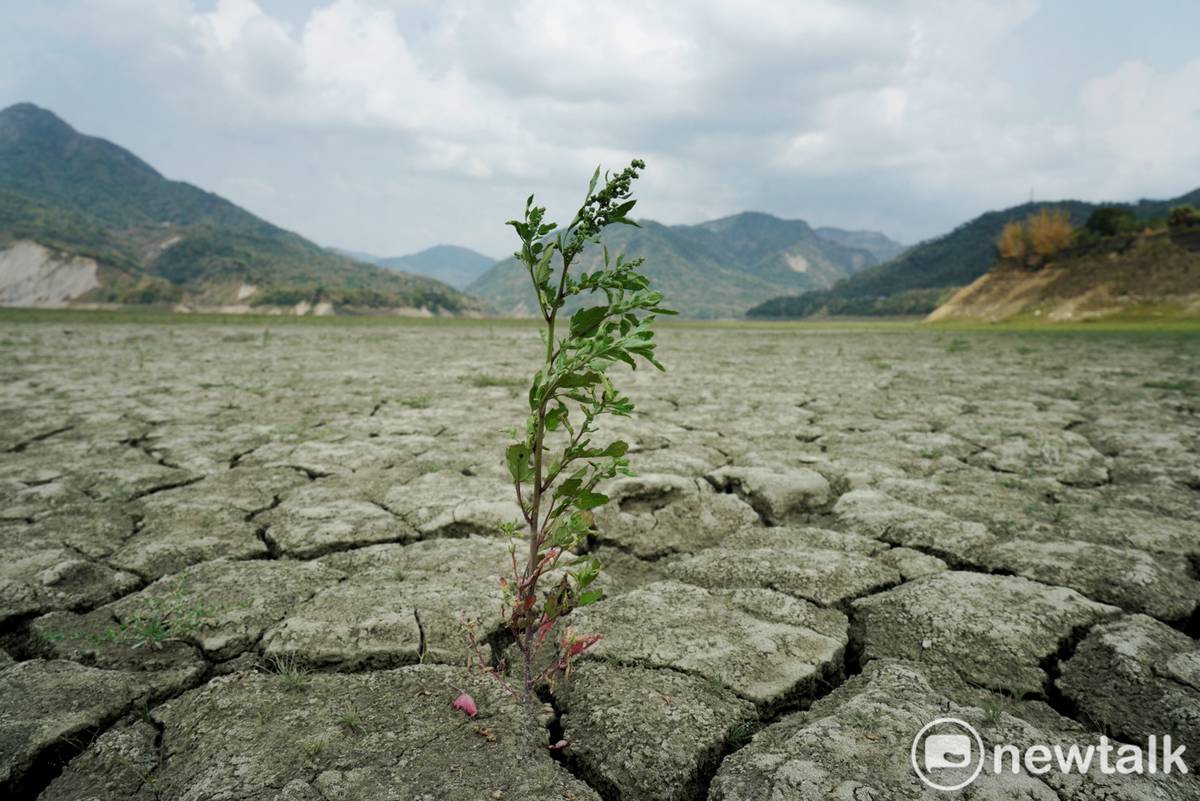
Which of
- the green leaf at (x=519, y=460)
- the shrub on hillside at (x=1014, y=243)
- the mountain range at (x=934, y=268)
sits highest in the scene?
the mountain range at (x=934, y=268)

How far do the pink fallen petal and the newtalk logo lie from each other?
36.7 inches

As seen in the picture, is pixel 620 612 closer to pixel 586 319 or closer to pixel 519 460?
pixel 519 460

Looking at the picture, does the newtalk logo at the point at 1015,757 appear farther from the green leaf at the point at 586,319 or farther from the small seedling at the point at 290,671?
the small seedling at the point at 290,671

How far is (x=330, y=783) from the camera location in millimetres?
1136

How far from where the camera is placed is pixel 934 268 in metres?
118

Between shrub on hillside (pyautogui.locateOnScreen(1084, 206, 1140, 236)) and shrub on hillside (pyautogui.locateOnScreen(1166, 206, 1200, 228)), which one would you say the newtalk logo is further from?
shrub on hillside (pyautogui.locateOnScreen(1084, 206, 1140, 236))

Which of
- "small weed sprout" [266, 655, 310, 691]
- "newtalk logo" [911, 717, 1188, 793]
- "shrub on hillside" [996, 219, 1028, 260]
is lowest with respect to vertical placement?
"small weed sprout" [266, 655, 310, 691]

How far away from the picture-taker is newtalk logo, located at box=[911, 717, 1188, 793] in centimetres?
115

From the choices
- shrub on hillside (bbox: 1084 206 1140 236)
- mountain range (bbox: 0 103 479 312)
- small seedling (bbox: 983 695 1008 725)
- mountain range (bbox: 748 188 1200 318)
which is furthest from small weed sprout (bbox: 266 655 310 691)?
mountain range (bbox: 748 188 1200 318)

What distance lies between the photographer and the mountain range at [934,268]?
99.8 m

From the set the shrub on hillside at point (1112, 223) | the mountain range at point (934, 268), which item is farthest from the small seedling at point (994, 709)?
the mountain range at point (934, 268)

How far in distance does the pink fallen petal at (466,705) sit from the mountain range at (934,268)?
9324cm

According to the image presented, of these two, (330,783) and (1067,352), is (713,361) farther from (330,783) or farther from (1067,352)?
(330,783)

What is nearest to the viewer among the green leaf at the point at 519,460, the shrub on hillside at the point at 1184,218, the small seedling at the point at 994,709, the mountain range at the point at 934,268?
the green leaf at the point at 519,460
